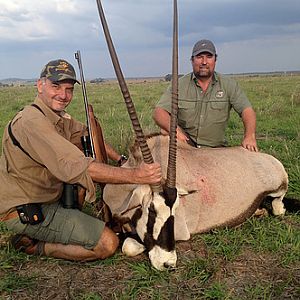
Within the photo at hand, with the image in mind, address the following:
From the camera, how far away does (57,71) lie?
3.62m

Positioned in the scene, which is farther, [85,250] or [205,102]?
[205,102]

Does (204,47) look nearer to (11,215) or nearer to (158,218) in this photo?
(158,218)

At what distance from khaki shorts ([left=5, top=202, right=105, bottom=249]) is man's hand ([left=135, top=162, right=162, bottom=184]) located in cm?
76

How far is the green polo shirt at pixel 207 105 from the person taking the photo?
5.64 meters

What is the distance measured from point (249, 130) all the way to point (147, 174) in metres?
2.42

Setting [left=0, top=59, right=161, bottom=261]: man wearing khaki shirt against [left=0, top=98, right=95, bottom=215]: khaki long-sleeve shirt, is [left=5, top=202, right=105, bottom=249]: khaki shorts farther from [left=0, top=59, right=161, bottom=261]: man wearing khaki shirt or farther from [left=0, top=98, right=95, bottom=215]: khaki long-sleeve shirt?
[left=0, top=98, right=95, bottom=215]: khaki long-sleeve shirt

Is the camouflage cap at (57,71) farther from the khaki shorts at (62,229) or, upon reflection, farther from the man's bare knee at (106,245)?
the man's bare knee at (106,245)

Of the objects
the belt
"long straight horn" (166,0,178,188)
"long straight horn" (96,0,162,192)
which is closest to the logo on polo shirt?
"long straight horn" (166,0,178,188)

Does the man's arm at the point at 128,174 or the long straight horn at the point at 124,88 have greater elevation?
the long straight horn at the point at 124,88

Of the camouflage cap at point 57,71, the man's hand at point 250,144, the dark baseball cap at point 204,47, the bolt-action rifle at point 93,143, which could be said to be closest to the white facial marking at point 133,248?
the bolt-action rifle at point 93,143

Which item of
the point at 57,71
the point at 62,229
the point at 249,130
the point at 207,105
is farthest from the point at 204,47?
the point at 62,229

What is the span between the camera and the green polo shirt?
18.5ft

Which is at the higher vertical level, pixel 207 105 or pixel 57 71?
pixel 57 71

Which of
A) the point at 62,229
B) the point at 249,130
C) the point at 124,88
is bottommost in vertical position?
the point at 62,229
